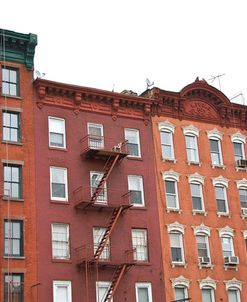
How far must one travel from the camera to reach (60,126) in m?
41.8

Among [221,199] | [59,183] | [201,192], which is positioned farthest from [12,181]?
[221,199]

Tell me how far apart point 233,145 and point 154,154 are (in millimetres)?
7716

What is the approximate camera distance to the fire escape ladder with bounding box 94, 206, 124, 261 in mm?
38750

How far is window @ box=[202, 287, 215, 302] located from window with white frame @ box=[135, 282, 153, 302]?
446cm

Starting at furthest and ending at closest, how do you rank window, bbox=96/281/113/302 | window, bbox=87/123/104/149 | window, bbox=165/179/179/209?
window, bbox=165/179/179/209 → window, bbox=87/123/104/149 → window, bbox=96/281/113/302

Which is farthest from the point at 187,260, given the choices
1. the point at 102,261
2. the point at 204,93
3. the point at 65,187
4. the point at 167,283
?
the point at 204,93

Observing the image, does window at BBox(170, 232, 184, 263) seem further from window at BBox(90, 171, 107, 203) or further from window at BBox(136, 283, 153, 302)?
window at BBox(90, 171, 107, 203)

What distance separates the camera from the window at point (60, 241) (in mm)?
38531

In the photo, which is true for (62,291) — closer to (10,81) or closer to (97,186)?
(97,186)

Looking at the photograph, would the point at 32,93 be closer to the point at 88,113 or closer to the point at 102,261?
the point at 88,113

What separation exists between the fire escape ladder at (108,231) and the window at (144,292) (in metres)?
3.68

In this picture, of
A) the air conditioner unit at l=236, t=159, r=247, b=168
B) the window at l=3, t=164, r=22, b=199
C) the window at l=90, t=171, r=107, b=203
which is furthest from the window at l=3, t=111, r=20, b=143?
the air conditioner unit at l=236, t=159, r=247, b=168

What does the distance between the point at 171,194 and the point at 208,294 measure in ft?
23.4

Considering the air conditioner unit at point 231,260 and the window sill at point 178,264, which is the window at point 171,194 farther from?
the air conditioner unit at point 231,260
